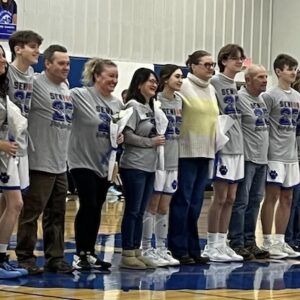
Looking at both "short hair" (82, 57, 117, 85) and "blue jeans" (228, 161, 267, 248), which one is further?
"blue jeans" (228, 161, 267, 248)

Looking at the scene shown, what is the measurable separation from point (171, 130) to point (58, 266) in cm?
157

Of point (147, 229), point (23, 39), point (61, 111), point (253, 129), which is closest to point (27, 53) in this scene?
point (23, 39)

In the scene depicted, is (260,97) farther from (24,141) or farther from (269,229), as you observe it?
(24,141)

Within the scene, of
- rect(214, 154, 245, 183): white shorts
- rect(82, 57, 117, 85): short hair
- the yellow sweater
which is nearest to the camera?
rect(82, 57, 117, 85): short hair

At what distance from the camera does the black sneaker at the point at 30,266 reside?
21.7 ft

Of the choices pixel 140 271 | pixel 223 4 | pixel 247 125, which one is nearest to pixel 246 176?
pixel 247 125

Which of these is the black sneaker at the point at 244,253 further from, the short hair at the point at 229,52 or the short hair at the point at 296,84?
the short hair at the point at 296,84

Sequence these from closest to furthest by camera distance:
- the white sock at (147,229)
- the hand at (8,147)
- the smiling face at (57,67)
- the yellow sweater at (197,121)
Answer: the hand at (8,147), the smiling face at (57,67), the white sock at (147,229), the yellow sweater at (197,121)

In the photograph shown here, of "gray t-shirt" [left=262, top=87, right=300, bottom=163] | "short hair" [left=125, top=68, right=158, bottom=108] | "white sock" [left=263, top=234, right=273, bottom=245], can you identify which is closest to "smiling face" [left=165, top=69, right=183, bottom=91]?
"short hair" [left=125, top=68, right=158, bottom=108]

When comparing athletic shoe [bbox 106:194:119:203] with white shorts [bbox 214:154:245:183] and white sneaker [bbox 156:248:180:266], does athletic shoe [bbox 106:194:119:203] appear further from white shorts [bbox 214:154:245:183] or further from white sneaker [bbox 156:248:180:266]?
white sneaker [bbox 156:248:180:266]

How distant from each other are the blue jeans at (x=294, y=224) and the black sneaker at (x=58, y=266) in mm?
2886

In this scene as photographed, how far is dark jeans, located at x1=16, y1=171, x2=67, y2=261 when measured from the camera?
673 centimetres

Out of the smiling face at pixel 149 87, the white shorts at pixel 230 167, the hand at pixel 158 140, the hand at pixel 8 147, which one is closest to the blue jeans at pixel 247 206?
the white shorts at pixel 230 167

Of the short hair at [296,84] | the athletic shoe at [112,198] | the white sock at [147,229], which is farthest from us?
the athletic shoe at [112,198]
